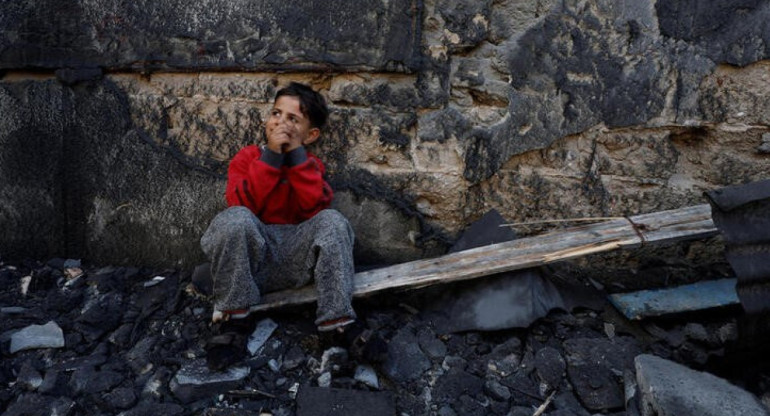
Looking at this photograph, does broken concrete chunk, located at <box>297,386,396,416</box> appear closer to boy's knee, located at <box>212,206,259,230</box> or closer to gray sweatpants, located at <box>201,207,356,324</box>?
gray sweatpants, located at <box>201,207,356,324</box>

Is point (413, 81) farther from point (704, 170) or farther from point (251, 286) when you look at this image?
point (704, 170)

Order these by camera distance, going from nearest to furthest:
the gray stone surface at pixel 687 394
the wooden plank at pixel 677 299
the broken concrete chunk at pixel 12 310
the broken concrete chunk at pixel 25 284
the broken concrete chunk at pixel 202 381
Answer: the gray stone surface at pixel 687 394 < the broken concrete chunk at pixel 202 381 < the wooden plank at pixel 677 299 < the broken concrete chunk at pixel 12 310 < the broken concrete chunk at pixel 25 284

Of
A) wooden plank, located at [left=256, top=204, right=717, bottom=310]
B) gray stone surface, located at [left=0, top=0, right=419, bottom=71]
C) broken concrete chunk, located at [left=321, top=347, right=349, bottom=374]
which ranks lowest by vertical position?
broken concrete chunk, located at [left=321, top=347, right=349, bottom=374]

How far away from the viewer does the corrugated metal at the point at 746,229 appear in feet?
6.97

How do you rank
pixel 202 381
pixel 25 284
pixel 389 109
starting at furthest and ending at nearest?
pixel 25 284
pixel 389 109
pixel 202 381

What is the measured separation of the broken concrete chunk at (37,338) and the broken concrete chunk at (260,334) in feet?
2.64

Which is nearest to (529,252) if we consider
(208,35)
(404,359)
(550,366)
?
(550,366)

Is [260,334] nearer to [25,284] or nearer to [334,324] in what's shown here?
[334,324]

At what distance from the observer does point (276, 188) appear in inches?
104

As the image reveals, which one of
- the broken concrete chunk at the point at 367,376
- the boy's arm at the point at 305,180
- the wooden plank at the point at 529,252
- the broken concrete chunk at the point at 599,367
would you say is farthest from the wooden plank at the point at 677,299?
the boy's arm at the point at 305,180

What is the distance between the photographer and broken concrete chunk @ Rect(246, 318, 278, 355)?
250 centimetres

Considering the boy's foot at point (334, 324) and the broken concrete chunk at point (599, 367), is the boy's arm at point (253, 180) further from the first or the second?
the broken concrete chunk at point (599, 367)

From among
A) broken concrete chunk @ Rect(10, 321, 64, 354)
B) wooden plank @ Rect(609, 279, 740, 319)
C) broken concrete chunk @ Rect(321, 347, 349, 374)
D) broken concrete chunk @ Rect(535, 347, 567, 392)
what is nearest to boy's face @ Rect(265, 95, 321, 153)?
broken concrete chunk @ Rect(321, 347, 349, 374)

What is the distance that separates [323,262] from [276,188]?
0.41 meters
